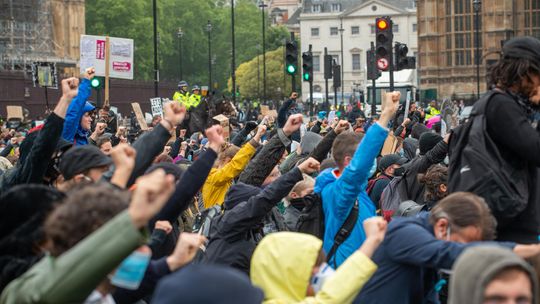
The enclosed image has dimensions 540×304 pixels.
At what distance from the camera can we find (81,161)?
6.38 m

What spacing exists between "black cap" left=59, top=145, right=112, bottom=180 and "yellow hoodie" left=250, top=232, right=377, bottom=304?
4.83 feet

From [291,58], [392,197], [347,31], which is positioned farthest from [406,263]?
[347,31]

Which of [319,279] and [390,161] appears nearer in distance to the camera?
[319,279]

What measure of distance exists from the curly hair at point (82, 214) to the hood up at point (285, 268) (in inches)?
38.0

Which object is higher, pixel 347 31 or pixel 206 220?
pixel 347 31

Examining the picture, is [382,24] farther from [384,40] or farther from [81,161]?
[81,161]

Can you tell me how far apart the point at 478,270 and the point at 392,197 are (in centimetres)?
624

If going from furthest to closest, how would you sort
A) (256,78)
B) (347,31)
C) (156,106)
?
(347,31) → (256,78) → (156,106)

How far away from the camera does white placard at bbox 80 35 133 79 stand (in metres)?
24.7

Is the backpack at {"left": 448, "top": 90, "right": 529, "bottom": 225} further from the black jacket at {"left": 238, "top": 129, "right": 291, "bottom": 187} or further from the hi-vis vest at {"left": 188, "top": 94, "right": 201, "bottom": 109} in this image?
the hi-vis vest at {"left": 188, "top": 94, "right": 201, "bottom": 109}

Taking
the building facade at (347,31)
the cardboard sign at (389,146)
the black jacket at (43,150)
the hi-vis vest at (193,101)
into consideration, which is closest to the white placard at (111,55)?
the hi-vis vest at (193,101)

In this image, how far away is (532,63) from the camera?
6012mm

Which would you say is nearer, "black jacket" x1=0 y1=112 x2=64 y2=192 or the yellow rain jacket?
Result: "black jacket" x1=0 y1=112 x2=64 y2=192

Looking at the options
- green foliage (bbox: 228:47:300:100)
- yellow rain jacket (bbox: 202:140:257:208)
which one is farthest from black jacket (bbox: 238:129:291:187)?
green foliage (bbox: 228:47:300:100)
